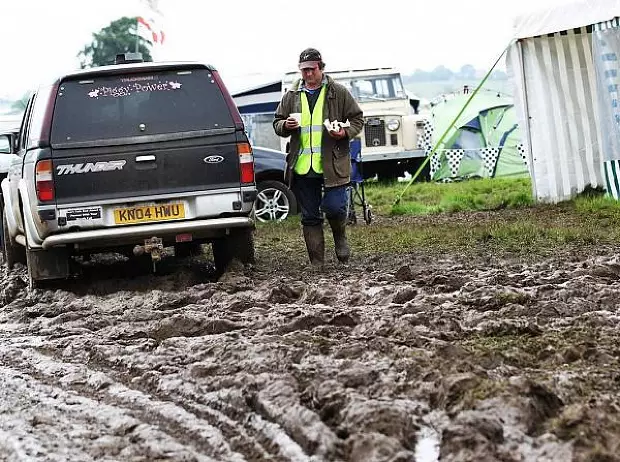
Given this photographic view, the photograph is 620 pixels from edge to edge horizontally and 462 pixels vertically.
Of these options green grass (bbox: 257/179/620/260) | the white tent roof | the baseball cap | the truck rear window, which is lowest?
green grass (bbox: 257/179/620/260)

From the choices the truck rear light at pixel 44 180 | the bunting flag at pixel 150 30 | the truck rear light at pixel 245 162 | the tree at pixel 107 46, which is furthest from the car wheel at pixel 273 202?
the tree at pixel 107 46

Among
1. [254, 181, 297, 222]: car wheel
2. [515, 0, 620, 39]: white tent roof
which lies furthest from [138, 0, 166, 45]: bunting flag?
[515, 0, 620, 39]: white tent roof

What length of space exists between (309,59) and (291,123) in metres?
0.55

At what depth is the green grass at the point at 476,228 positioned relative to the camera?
440 inches

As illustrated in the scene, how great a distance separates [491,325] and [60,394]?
89.7 inches

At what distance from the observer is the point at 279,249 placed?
1250 cm

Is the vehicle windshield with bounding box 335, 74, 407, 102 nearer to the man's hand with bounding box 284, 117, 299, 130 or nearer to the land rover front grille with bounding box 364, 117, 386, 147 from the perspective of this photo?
the land rover front grille with bounding box 364, 117, 386, 147

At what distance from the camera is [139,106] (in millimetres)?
9781

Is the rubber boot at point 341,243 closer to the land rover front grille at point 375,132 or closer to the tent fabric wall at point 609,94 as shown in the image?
the tent fabric wall at point 609,94

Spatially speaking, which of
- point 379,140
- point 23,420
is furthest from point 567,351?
point 379,140

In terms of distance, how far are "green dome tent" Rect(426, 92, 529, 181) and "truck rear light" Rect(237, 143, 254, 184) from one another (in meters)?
17.0

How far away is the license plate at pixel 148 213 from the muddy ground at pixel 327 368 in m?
0.55

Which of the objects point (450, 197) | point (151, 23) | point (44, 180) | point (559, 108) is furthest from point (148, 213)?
point (151, 23)

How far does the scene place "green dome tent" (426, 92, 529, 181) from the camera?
27000mm
